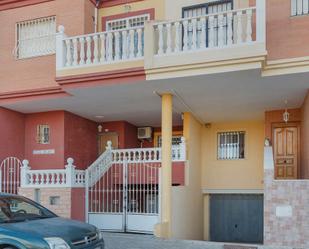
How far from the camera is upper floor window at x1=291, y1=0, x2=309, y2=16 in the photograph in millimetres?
10242

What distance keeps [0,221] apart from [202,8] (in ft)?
28.5

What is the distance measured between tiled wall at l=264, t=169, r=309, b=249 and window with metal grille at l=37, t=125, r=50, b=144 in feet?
26.8

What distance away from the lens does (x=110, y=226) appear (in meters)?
12.8

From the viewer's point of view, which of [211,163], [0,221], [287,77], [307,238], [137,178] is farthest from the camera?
[211,163]

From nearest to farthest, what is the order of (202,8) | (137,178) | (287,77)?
(287,77) < (202,8) < (137,178)

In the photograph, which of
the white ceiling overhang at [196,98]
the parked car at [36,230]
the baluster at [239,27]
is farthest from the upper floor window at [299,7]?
the parked car at [36,230]

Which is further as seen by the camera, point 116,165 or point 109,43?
point 116,165

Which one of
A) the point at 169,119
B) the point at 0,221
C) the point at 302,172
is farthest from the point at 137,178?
the point at 0,221

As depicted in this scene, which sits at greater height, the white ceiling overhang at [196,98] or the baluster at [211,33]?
the baluster at [211,33]

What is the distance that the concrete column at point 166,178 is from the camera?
11.3 m

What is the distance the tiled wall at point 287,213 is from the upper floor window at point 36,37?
8.08 meters

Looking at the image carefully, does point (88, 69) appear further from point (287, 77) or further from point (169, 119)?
point (287, 77)

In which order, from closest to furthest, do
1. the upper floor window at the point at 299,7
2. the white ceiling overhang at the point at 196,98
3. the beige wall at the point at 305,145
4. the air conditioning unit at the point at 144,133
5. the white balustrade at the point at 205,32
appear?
the white balustrade at the point at 205,32 < the upper floor window at the point at 299,7 < the white ceiling overhang at the point at 196,98 < the beige wall at the point at 305,145 < the air conditioning unit at the point at 144,133

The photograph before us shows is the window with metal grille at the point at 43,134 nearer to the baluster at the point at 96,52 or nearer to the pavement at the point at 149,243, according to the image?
the baluster at the point at 96,52
